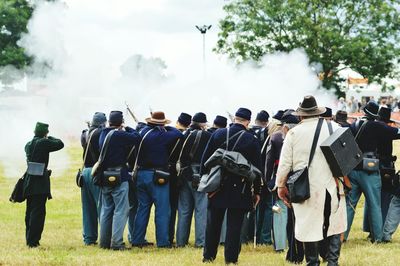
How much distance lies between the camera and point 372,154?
11047 mm

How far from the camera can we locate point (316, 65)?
4341 centimetres

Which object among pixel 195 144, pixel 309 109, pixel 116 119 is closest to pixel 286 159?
pixel 309 109

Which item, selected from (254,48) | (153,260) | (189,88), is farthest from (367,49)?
(153,260)

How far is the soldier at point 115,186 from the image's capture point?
1088cm

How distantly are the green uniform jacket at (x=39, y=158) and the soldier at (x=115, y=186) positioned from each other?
775 millimetres

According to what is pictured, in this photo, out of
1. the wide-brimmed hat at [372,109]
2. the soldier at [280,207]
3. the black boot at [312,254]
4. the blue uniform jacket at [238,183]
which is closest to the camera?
the black boot at [312,254]

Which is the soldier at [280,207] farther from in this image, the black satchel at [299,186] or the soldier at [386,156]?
the soldier at [386,156]

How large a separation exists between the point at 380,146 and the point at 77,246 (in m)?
5.04

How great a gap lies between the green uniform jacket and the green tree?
34429 millimetres

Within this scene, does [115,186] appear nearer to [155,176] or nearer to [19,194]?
[155,176]

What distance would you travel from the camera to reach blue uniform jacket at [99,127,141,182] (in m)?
10.9

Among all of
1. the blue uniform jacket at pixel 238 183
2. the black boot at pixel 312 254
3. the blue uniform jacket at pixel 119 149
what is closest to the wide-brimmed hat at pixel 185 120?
the blue uniform jacket at pixel 119 149

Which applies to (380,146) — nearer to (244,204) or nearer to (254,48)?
(244,204)

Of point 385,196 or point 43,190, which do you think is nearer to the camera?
point 43,190
